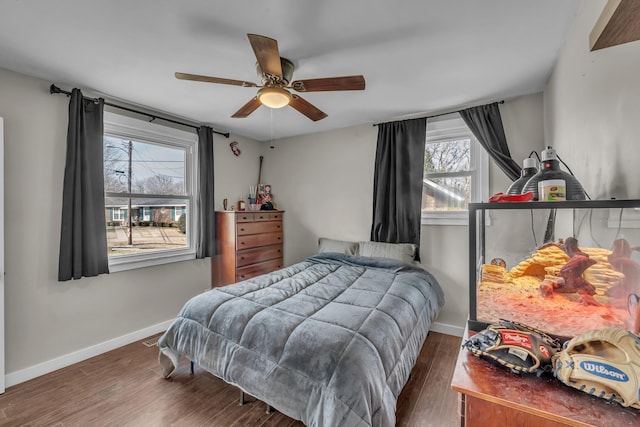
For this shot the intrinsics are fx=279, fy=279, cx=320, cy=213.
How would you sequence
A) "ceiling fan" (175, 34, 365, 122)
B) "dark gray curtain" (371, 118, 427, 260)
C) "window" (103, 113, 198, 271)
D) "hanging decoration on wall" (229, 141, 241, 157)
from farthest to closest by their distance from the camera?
"hanging decoration on wall" (229, 141, 241, 157) < "dark gray curtain" (371, 118, 427, 260) < "window" (103, 113, 198, 271) < "ceiling fan" (175, 34, 365, 122)

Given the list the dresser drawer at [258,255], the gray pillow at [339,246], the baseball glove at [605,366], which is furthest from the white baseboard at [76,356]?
the baseball glove at [605,366]

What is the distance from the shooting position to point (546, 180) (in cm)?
106

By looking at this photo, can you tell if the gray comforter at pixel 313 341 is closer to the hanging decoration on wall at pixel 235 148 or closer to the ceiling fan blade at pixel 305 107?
the ceiling fan blade at pixel 305 107

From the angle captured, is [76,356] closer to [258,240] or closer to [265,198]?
[258,240]

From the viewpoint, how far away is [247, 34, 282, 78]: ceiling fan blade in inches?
56.2

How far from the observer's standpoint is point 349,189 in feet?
12.1

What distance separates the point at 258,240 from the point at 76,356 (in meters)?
2.06

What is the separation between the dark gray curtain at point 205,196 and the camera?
3.43 m

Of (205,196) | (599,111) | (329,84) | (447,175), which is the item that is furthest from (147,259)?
(599,111)

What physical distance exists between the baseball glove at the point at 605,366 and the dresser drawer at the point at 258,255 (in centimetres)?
316

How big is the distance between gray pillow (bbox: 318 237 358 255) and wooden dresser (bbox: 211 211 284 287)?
82cm

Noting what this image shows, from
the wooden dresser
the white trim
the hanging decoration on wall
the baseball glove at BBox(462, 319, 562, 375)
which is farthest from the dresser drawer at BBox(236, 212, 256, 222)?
the baseball glove at BBox(462, 319, 562, 375)

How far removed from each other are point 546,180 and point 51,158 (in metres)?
3.42

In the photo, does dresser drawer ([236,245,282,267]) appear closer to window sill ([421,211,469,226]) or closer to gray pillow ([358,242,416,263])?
gray pillow ([358,242,416,263])
